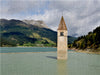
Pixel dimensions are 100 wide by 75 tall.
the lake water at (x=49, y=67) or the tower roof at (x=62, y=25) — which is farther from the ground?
the tower roof at (x=62, y=25)

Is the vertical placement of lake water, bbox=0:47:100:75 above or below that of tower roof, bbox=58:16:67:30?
below

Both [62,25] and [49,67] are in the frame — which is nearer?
[49,67]

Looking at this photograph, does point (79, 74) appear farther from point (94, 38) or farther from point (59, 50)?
point (94, 38)

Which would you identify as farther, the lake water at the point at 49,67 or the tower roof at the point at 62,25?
the tower roof at the point at 62,25

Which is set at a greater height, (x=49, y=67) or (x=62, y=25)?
(x=62, y=25)

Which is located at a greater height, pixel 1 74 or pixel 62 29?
pixel 62 29

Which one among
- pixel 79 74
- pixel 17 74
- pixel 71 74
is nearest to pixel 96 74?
pixel 79 74

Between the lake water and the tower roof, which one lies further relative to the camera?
the tower roof

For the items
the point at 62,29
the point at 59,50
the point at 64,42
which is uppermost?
the point at 62,29

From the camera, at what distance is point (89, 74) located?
881 inches

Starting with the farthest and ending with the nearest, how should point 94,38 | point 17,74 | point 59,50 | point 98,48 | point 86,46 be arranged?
1. point 86,46
2. point 94,38
3. point 98,48
4. point 59,50
5. point 17,74

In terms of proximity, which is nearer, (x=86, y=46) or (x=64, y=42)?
(x=64, y=42)

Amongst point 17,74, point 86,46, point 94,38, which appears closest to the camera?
point 17,74

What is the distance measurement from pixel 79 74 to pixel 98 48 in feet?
235
